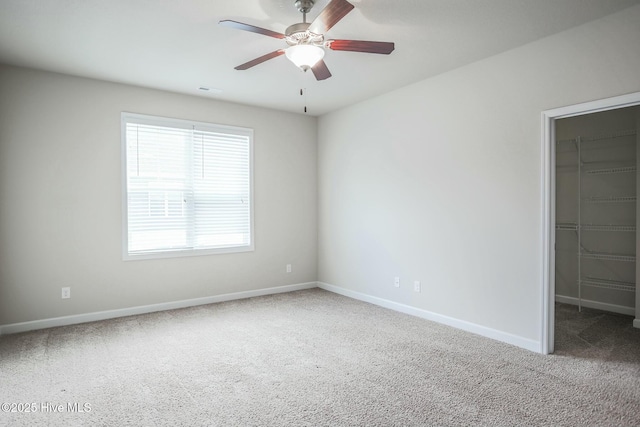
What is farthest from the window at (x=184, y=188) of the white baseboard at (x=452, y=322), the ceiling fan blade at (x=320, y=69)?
the ceiling fan blade at (x=320, y=69)

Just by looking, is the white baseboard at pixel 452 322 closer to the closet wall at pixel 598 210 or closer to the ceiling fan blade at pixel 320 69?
the closet wall at pixel 598 210

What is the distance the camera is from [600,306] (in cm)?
463

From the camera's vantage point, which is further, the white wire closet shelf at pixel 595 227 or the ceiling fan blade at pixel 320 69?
the white wire closet shelf at pixel 595 227

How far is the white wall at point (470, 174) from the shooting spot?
10.2 feet

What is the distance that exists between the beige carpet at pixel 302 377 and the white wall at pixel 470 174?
0.55 meters

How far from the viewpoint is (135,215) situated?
447 centimetres

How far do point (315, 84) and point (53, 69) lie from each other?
2695mm

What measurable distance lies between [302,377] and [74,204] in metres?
3.09

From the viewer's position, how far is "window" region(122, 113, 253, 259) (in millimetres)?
4473

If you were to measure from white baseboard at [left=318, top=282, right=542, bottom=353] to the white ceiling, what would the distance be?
2.59 m

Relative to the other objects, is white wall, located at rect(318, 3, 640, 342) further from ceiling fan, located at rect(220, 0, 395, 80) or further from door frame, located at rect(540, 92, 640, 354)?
ceiling fan, located at rect(220, 0, 395, 80)

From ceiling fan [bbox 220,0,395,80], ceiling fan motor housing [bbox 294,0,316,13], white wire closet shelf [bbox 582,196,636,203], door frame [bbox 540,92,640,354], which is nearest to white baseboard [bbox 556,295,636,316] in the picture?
white wire closet shelf [bbox 582,196,636,203]

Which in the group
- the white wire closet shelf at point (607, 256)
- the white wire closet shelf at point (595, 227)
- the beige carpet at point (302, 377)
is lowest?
the beige carpet at point (302, 377)

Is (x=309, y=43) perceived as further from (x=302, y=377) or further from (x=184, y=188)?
(x=184, y=188)
